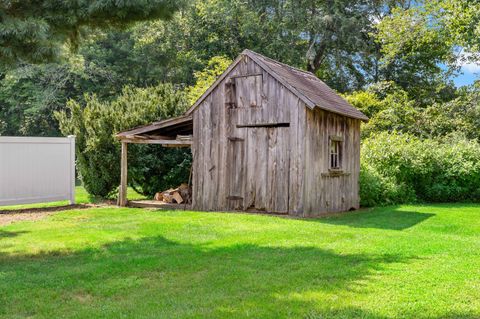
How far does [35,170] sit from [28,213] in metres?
1.58

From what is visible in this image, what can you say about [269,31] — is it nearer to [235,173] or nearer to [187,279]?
[235,173]

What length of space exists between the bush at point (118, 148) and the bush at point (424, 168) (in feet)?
20.7

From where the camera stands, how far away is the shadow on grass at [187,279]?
472 cm

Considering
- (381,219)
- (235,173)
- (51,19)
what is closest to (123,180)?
(235,173)

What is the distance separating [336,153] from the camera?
13.8m

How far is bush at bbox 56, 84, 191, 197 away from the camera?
1570cm

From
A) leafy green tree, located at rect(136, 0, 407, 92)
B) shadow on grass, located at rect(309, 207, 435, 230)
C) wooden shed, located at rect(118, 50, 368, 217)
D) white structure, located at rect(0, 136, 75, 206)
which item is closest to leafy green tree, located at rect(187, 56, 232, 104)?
leafy green tree, located at rect(136, 0, 407, 92)

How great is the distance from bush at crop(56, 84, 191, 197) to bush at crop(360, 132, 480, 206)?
6.32 m

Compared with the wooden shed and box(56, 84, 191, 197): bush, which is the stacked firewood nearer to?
the wooden shed

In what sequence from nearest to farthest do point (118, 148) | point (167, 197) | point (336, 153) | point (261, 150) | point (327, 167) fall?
1. point (261, 150)
2. point (327, 167)
3. point (336, 153)
4. point (167, 197)
5. point (118, 148)

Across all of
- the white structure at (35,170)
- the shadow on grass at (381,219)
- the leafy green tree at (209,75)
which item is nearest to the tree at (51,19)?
the shadow on grass at (381,219)

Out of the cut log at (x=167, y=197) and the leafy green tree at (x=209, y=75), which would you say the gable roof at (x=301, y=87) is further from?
the leafy green tree at (x=209, y=75)

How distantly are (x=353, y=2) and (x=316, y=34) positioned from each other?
9.81 feet

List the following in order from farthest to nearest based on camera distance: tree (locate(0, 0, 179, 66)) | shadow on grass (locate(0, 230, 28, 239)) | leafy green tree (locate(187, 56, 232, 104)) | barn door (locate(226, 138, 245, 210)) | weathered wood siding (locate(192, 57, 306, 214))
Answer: leafy green tree (locate(187, 56, 232, 104)) → barn door (locate(226, 138, 245, 210)) → weathered wood siding (locate(192, 57, 306, 214)) → shadow on grass (locate(0, 230, 28, 239)) → tree (locate(0, 0, 179, 66))
